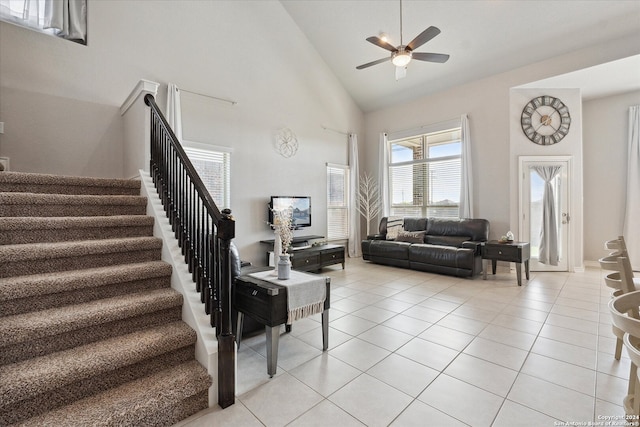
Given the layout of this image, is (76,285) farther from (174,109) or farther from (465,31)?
(465,31)

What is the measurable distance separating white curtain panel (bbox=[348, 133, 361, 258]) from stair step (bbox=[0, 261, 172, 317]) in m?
5.46

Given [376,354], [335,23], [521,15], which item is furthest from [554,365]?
[335,23]

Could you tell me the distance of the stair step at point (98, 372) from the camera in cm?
143

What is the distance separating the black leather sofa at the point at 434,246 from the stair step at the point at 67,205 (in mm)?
4624

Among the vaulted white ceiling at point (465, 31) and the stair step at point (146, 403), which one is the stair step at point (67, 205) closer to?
the stair step at point (146, 403)

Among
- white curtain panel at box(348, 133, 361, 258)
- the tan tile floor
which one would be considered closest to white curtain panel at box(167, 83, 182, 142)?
the tan tile floor

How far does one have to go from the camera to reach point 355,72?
6.79 meters

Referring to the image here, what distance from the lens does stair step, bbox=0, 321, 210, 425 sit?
1432 mm

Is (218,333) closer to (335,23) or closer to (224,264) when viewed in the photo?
(224,264)

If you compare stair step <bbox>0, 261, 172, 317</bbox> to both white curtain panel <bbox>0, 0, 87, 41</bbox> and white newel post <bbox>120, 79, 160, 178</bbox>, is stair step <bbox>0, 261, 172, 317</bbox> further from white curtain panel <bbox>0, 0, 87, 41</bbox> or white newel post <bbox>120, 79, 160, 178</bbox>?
white curtain panel <bbox>0, 0, 87, 41</bbox>

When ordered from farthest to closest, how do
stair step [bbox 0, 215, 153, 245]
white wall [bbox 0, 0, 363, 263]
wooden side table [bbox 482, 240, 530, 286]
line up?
wooden side table [bbox 482, 240, 530, 286]
white wall [bbox 0, 0, 363, 263]
stair step [bbox 0, 215, 153, 245]

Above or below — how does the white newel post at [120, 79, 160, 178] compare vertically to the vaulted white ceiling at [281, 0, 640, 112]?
below

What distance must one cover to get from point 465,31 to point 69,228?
20.5 feet

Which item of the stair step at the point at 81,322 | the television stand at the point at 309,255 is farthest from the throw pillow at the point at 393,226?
the stair step at the point at 81,322
